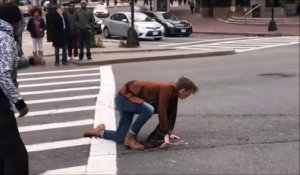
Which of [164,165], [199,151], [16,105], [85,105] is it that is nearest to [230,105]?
[85,105]

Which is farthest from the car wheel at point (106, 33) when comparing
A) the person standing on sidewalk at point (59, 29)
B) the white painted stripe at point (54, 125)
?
the white painted stripe at point (54, 125)

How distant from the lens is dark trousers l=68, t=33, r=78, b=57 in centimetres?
1863

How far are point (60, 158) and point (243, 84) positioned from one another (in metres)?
7.25

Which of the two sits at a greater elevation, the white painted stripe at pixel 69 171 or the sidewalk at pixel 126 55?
the white painted stripe at pixel 69 171

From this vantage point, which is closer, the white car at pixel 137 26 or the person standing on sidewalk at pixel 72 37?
the person standing on sidewalk at pixel 72 37

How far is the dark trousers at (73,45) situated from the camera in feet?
61.1

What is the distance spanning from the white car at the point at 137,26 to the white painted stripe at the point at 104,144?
59.8ft

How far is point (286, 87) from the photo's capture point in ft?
42.0

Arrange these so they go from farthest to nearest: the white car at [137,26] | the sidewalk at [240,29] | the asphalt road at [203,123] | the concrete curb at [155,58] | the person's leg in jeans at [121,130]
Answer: the sidewalk at [240,29] → the white car at [137,26] → the concrete curb at [155,58] → the person's leg in jeans at [121,130] → the asphalt road at [203,123]

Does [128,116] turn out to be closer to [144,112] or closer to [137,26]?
[144,112]

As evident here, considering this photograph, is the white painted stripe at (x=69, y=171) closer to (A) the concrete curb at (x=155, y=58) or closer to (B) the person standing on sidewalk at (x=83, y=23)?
(B) the person standing on sidewalk at (x=83, y=23)

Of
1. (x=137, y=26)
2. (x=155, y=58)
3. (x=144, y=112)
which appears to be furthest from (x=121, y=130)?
(x=137, y=26)

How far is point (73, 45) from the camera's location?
19188 millimetres

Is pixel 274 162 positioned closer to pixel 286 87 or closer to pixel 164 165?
pixel 164 165
